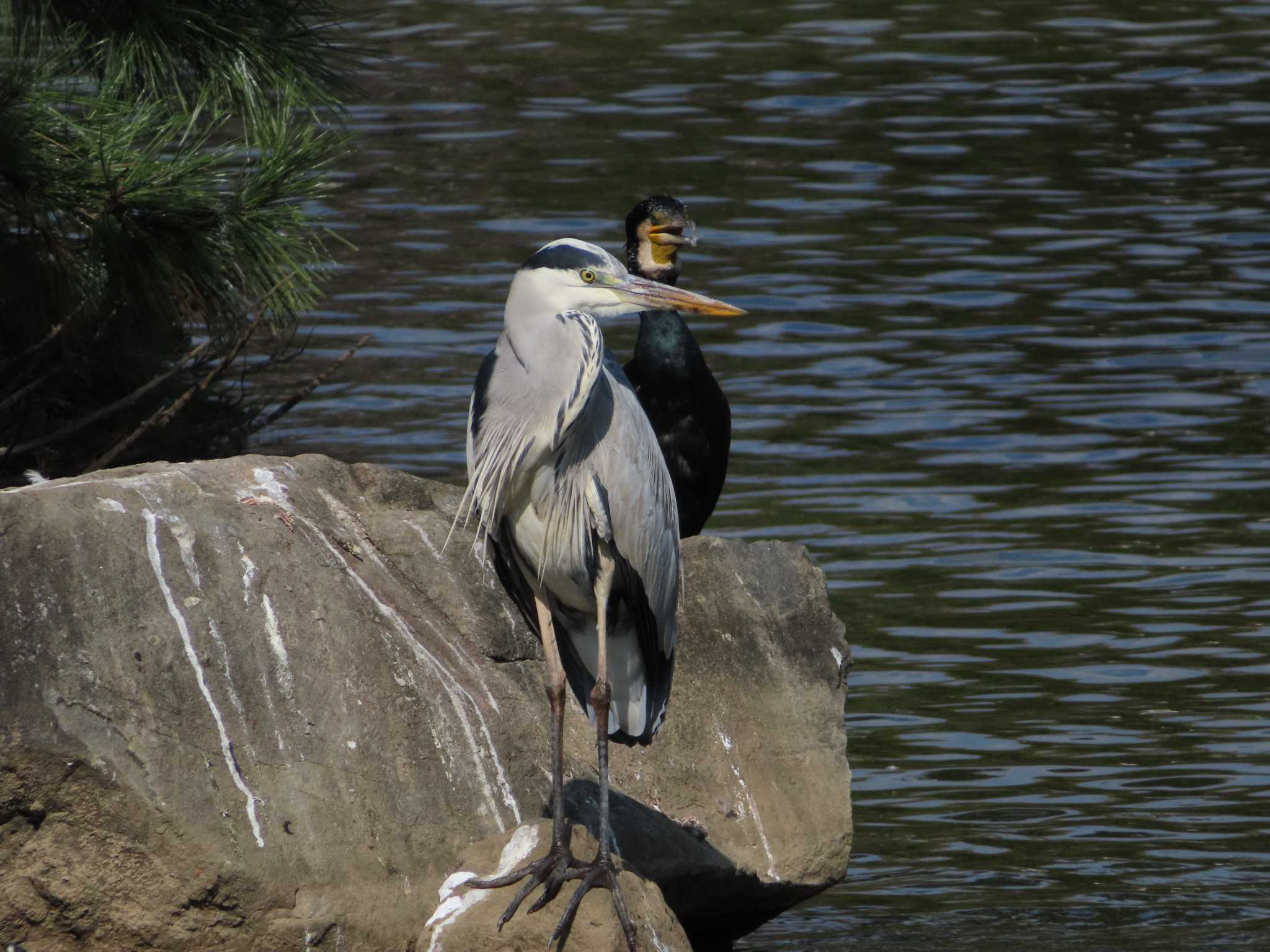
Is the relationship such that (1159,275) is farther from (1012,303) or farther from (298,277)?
(298,277)

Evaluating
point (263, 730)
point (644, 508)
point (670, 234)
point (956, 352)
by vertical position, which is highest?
point (670, 234)

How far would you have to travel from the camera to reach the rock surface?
4.75 m

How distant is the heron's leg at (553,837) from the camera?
4766 millimetres

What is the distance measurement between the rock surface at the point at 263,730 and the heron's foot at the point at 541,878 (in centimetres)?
3

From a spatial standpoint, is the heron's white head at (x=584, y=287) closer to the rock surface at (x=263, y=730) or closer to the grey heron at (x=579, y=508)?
the grey heron at (x=579, y=508)

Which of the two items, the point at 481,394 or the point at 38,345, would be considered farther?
the point at 38,345

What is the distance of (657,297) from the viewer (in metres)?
4.92

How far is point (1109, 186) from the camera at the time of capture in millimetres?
14703

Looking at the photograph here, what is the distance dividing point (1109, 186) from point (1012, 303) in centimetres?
252

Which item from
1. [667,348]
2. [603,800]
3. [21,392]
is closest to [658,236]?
[667,348]

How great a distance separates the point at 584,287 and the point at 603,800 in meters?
1.19

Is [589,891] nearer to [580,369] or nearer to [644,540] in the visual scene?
[644,540]

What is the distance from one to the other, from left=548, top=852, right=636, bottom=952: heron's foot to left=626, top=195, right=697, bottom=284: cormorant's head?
10.9 feet

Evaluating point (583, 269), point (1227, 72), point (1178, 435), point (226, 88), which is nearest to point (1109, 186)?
point (1227, 72)
